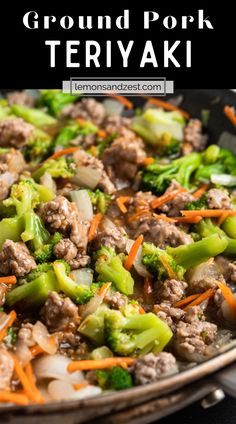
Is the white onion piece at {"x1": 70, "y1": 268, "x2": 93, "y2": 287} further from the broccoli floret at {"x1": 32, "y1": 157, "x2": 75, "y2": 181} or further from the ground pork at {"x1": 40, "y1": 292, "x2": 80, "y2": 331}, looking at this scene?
the broccoli floret at {"x1": 32, "y1": 157, "x2": 75, "y2": 181}

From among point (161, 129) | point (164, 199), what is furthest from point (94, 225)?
point (161, 129)

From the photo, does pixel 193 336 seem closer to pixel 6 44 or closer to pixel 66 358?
pixel 66 358

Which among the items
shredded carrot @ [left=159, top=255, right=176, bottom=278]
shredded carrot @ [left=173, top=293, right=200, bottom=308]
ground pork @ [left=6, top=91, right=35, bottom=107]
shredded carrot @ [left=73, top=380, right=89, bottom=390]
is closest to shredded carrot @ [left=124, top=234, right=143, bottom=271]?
shredded carrot @ [left=159, top=255, right=176, bottom=278]

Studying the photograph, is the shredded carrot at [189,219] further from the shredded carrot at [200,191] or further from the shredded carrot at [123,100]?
the shredded carrot at [123,100]

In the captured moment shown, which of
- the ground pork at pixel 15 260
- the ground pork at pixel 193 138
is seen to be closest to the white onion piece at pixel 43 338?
the ground pork at pixel 15 260

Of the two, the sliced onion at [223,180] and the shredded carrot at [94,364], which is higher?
the sliced onion at [223,180]

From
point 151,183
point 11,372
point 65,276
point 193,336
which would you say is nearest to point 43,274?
point 65,276
